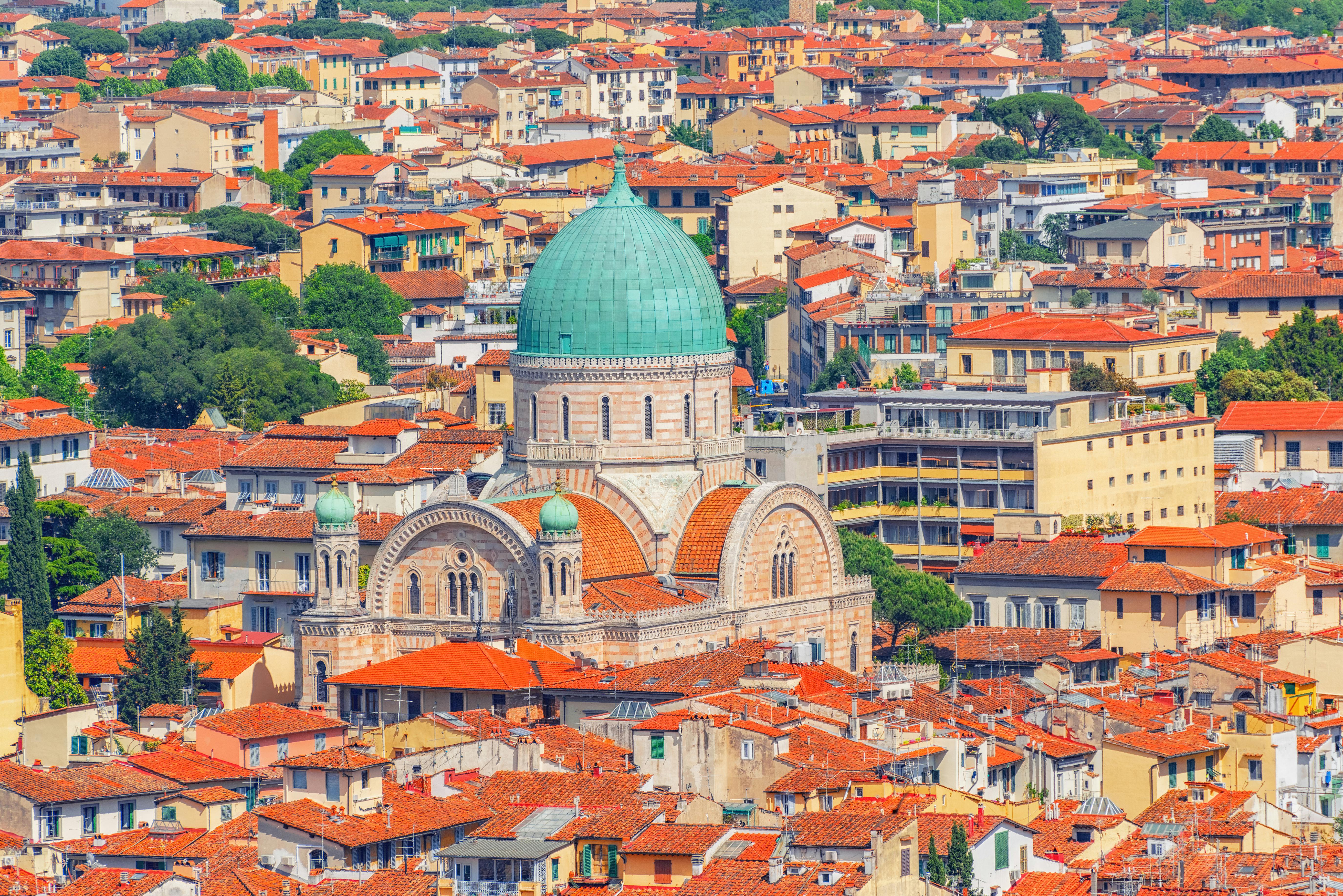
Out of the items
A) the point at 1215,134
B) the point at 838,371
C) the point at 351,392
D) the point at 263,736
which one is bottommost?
the point at 263,736

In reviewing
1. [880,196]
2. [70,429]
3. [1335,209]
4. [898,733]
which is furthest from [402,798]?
[1335,209]

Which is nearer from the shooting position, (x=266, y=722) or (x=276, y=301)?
(x=266, y=722)

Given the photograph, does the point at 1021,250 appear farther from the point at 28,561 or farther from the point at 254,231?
the point at 28,561

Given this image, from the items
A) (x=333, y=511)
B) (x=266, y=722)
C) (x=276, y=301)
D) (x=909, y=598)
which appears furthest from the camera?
(x=276, y=301)

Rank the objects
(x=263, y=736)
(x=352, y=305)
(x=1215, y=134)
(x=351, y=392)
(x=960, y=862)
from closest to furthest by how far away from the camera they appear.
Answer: (x=960, y=862)
(x=263, y=736)
(x=351, y=392)
(x=352, y=305)
(x=1215, y=134)

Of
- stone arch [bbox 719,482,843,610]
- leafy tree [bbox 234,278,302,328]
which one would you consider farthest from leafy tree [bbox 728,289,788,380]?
stone arch [bbox 719,482,843,610]

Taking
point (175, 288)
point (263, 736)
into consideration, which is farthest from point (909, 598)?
point (175, 288)
